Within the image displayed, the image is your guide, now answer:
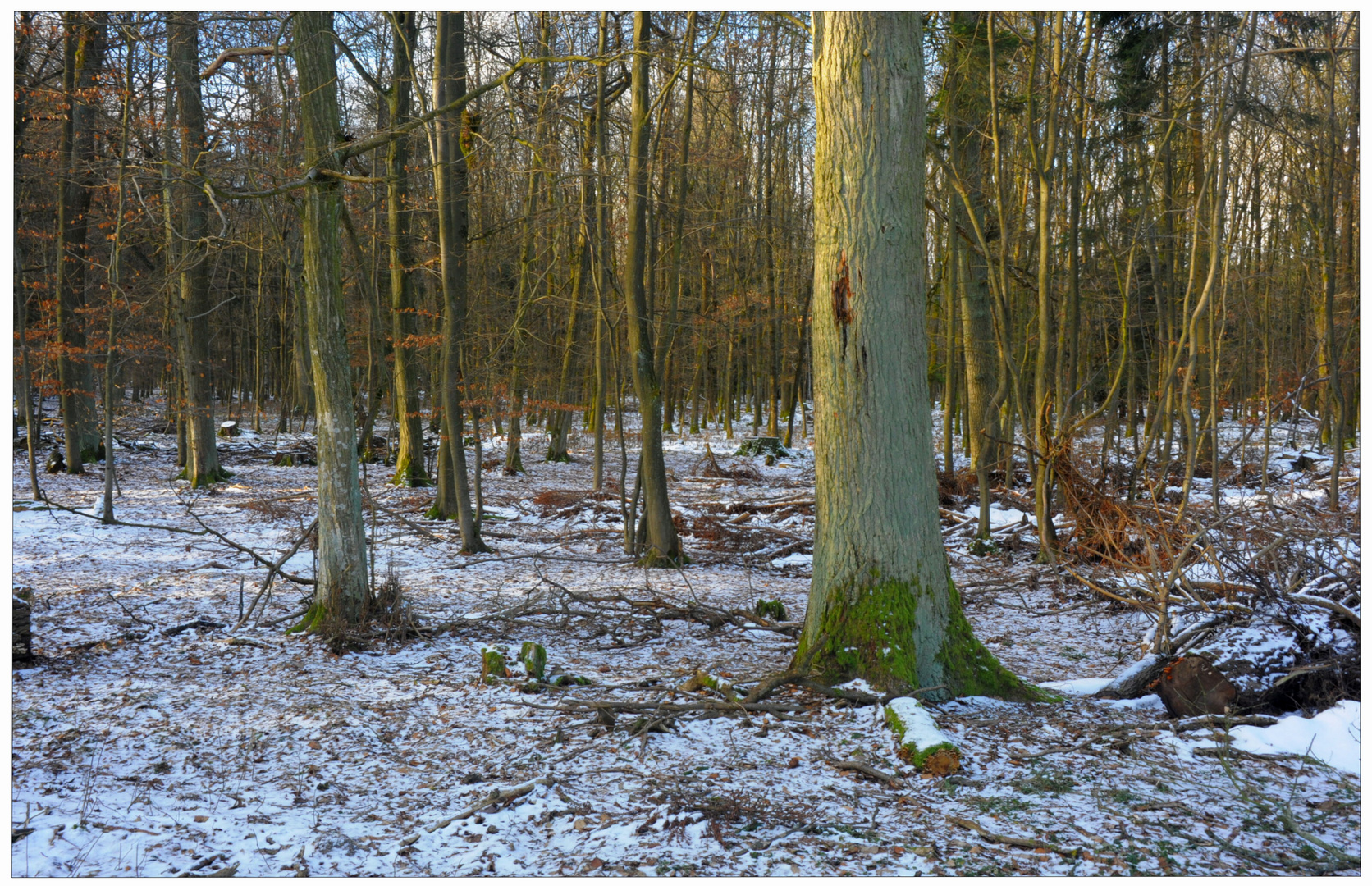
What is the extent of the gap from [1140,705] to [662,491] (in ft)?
18.6

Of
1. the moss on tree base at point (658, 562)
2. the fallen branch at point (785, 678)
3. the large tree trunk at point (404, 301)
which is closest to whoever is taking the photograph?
the fallen branch at point (785, 678)

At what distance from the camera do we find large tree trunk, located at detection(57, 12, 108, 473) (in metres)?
12.7

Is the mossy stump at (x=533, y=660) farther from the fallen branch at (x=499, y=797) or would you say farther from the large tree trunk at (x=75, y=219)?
the large tree trunk at (x=75, y=219)

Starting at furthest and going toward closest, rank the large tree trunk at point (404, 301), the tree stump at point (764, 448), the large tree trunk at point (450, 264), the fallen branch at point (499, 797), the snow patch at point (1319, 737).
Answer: the tree stump at point (764, 448) → the large tree trunk at point (404, 301) → the large tree trunk at point (450, 264) → the snow patch at point (1319, 737) → the fallen branch at point (499, 797)

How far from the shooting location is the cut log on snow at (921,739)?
368 centimetres

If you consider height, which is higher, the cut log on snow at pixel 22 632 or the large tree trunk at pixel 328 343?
the large tree trunk at pixel 328 343

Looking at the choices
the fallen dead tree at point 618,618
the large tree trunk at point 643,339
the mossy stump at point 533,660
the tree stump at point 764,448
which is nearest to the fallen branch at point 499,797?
the mossy stump at point 533,660

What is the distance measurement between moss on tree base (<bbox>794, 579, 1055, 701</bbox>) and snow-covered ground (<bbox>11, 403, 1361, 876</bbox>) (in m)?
0.15

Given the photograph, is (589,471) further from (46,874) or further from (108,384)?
(46,874)

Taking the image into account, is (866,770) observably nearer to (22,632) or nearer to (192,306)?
(22,632)

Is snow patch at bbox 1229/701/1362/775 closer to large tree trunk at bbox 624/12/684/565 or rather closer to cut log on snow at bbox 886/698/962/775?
cut log on snow at bbox 886/698/962/775

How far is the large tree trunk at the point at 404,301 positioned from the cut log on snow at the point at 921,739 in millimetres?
11002

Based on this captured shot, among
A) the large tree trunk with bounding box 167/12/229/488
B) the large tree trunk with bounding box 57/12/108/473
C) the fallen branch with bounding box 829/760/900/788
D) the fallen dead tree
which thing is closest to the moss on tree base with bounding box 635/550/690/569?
the fallen dead tree

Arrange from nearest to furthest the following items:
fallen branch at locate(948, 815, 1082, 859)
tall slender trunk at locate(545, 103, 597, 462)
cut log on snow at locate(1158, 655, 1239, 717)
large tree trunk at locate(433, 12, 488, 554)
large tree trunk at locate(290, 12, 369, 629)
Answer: fallen branch at locate(948, 815, 1082, 859), cut log on snow at locate(1158, 655, 1239, 717), large tree trunk at locate(290, 12, 369, 629), large tree trunk at locate(433, 12, 488, 554), tall slender trunk at locate(545, 103, 597, 462)
